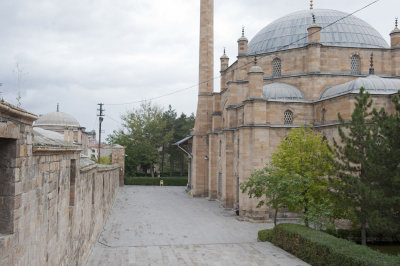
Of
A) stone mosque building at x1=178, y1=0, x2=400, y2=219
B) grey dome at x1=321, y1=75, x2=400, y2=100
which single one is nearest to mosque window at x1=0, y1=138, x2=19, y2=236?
stone mosque building at x1=178, y1=0, x2=400, y2=219

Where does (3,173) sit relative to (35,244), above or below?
above

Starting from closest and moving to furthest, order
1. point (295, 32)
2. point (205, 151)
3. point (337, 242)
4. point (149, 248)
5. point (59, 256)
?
point (59, 256) → point (337, 242) → point (149, 248) → point (295, 32) → point (205, 151)

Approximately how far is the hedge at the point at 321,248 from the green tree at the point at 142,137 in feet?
98.6

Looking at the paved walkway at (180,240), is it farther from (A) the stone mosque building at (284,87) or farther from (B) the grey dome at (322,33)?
(B) the grey dome at (322,33)

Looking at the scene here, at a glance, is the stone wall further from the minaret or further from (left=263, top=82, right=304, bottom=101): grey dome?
the minaret

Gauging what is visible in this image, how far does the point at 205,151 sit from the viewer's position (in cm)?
3092

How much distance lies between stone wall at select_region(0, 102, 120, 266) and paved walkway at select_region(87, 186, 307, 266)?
4.48 meters

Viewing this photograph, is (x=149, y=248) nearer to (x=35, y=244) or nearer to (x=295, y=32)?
(x=35, y=244)

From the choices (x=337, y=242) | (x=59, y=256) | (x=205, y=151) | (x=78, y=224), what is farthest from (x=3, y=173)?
(x=205, y=151)

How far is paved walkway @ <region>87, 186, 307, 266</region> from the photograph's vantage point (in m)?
11.9

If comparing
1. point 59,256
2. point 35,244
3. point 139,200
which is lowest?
point 139,200

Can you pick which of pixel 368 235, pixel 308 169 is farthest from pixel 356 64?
pixel 368 235

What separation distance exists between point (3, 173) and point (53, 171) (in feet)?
7.00

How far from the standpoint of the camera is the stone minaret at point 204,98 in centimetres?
3056
